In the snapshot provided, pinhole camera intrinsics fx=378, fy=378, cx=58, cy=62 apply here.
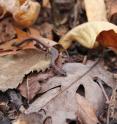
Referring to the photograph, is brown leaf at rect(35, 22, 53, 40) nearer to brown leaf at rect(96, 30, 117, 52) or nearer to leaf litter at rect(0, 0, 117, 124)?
leaf litter at rect(0, 0, 117, 124)

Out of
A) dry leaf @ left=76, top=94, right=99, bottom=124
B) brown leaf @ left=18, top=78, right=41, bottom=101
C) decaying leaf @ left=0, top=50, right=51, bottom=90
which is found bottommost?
dry leaf @ left=76, top=94, right=99, bottom=124

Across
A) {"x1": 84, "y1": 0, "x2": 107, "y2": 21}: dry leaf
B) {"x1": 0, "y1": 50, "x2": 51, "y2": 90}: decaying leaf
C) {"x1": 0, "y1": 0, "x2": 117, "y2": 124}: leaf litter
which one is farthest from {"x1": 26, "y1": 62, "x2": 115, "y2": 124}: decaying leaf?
{"x1": 84, "y1": 0, "x2": 107, "y2": 21}: dry leaf

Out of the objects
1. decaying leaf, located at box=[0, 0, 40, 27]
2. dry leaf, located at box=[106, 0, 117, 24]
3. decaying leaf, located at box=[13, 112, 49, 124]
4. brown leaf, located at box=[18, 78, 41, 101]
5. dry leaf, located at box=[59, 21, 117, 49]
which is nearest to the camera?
decaying leaf, located at box=[13, 112, 49, 124]

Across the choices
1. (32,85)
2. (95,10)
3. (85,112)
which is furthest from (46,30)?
(85,112)

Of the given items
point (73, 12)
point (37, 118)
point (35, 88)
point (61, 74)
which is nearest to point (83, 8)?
point (73, 12)

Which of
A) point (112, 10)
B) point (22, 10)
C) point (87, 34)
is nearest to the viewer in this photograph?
point (87, 34)

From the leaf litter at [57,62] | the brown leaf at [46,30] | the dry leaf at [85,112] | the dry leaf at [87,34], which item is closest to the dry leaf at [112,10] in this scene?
the leaf litter at [57,62]

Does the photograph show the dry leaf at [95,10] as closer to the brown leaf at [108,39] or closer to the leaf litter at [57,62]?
the leaf litter at [57,62]

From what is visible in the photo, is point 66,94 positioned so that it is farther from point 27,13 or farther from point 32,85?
point 27,13

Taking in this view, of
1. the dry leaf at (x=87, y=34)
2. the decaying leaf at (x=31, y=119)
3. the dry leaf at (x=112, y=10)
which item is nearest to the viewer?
the decaying leaf at (x=31, y=119)
